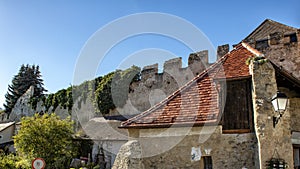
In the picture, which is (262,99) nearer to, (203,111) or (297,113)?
(203,111)

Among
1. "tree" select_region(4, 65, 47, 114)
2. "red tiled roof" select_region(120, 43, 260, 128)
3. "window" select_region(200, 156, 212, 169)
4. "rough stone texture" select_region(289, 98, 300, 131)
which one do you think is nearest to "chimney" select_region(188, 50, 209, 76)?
"red tiled roof" select_region(120, 43, 260, 128)

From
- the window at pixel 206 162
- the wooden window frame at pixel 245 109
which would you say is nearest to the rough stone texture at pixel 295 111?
the wooden window frame at pixel 245 109


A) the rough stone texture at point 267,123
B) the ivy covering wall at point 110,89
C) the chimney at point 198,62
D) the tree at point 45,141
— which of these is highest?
the chimney at point 198,62

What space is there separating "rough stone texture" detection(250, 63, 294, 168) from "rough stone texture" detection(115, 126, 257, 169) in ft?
1.24

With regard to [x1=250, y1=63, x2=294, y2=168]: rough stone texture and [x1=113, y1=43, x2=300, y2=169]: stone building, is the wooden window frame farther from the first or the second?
[x1=250, y1=63, x2=294, y2=168]: rough stone texture

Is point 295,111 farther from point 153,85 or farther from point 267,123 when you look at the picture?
point 153,85

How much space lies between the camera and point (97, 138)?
1653 centimetres

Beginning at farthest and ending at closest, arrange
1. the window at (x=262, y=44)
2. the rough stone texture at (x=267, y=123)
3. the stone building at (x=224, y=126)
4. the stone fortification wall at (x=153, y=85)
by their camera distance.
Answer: the stone fortification wall at (x=153, y=85) < the window at (x=262, y=44) < the stone building at (x=224, y=126) < the rough stone texture at (x=267, y=123)

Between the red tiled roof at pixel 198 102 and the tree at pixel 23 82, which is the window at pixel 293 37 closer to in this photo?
the red tiled roof at pixel 198 102

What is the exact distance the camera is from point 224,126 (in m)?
7.20

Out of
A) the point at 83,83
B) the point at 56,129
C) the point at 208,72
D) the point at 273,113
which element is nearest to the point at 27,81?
the point at 83,83

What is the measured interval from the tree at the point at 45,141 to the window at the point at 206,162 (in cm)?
1013

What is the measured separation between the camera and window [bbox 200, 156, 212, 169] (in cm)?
728

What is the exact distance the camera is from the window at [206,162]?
728cm
